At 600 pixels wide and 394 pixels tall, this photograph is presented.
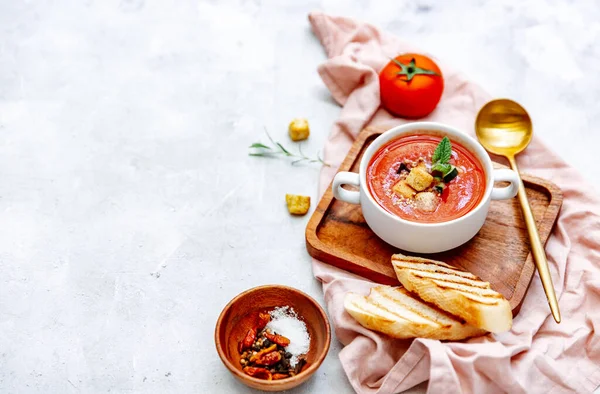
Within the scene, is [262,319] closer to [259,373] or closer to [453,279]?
[259,373]

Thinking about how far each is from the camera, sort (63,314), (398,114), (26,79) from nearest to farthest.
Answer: (63,314) < (398,114) < (26,79)

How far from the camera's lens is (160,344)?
9.12 feet

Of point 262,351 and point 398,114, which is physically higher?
point 398,114

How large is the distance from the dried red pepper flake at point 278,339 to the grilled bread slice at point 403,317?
0.79 feet

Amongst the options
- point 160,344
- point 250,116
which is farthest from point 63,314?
point 250,116

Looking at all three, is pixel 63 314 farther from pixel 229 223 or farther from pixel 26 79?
pixel 26 79

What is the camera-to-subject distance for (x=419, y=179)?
2.72 metres

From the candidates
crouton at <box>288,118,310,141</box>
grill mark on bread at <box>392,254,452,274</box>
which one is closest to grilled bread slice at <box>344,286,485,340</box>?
grill mark on bread at <box>392,254,452,274</box>

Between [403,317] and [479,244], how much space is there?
1.56 ft

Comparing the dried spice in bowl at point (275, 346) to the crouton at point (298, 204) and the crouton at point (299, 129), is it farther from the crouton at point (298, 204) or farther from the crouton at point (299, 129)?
the crouton at point (299, 129)

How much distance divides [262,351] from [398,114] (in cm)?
128

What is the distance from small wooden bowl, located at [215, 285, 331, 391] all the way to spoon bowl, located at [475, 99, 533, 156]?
3.50 feet

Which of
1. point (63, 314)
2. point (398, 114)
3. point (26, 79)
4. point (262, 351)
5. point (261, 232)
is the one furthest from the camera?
point (26, 79)

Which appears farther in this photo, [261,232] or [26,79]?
[26,79]
